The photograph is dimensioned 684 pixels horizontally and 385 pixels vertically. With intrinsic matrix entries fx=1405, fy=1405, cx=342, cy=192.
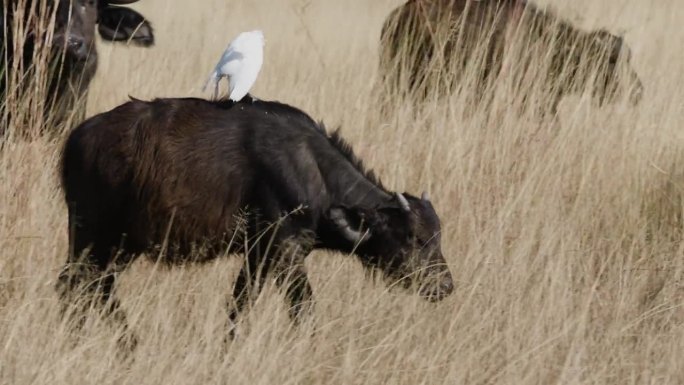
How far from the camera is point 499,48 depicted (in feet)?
27.9

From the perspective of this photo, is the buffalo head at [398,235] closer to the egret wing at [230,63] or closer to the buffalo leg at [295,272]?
the buffalo leg at [295,272]

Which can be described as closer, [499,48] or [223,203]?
[223,203]

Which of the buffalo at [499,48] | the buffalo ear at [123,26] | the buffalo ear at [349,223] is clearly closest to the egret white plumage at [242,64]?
A: the buffalo ear at [349,223]

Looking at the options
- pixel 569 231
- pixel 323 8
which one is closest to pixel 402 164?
pixel 569 231

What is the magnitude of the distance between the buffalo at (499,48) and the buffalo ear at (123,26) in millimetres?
1404

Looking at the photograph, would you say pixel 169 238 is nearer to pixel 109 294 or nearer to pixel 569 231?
pixel 109 294

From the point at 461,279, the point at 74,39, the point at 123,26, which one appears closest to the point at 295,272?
the point at 461,279

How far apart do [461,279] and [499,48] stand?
3575mm

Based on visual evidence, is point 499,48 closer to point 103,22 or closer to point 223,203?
point 103,22

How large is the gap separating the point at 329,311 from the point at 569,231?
129cm

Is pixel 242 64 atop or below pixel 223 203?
atop

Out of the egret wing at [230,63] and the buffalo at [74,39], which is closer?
the egret wing at [230,63]

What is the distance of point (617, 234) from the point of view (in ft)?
19.4

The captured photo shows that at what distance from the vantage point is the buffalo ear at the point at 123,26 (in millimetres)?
8023
